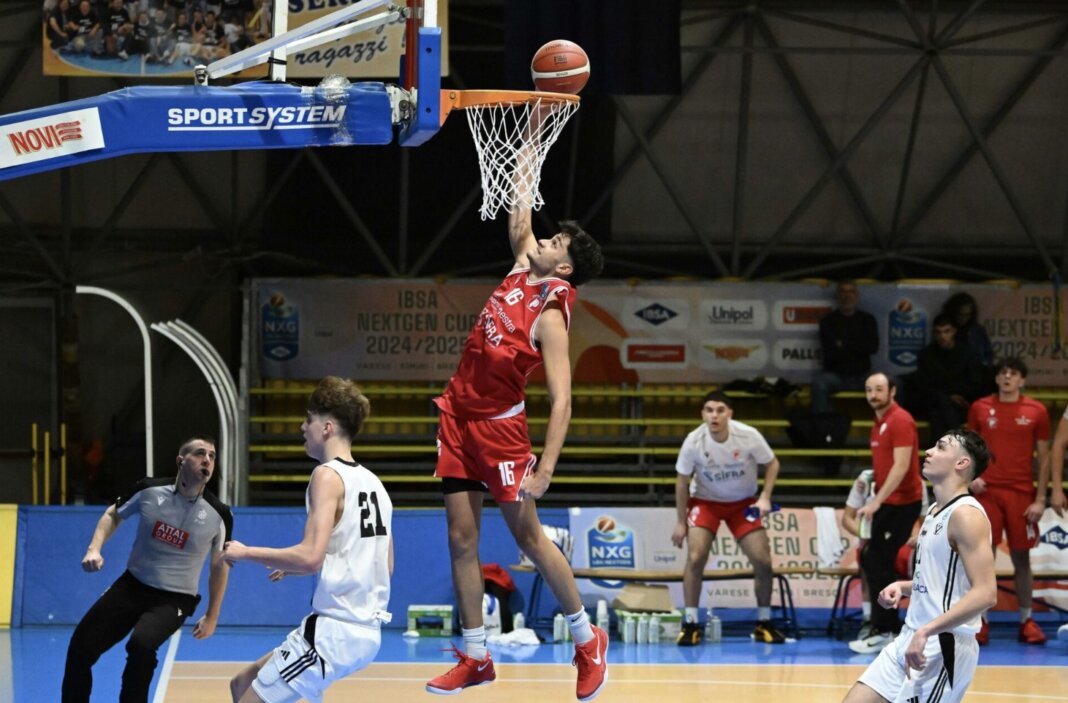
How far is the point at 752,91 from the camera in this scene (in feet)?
58.7

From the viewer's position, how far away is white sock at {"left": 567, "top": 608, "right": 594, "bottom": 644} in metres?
7.81

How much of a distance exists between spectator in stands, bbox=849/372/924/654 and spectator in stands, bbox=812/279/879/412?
477 centimetres

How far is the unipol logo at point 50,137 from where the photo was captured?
6707 mm

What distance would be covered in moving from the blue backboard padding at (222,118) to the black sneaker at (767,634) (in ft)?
24.6

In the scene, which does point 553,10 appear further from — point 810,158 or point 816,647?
point 816,647

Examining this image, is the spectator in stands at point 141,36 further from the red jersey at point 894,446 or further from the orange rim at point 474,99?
the orange rim at point 474,99

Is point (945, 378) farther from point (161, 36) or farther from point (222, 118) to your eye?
point (222, 118)

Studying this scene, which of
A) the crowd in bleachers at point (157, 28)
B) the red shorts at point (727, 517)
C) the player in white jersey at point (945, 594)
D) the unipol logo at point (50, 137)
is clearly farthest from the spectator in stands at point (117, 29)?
the player in white jersey at point (945, 594)

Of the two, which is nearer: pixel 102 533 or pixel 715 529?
pixel 102 533

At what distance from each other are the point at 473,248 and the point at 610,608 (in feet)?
20.5

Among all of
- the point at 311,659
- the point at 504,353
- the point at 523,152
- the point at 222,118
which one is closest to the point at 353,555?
the point at 311,659

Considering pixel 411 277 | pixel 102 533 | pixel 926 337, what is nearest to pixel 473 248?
pixel 411 277

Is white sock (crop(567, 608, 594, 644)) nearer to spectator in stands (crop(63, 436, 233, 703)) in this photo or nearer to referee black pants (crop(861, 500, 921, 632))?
spectator in stands (crop(63, 436, 233, 703))

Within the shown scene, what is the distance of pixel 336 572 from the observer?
261 inches
